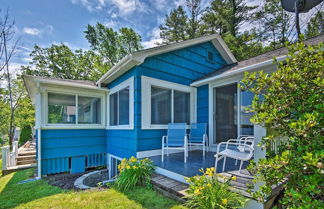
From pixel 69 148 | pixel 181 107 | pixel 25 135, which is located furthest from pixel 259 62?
pixel 25 135

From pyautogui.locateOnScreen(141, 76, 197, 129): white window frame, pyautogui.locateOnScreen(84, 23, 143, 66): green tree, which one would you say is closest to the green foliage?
pyautogui.locateOnScreen(141, 76, 197, 129): white window frame

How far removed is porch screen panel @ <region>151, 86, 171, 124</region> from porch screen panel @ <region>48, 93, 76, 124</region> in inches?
113

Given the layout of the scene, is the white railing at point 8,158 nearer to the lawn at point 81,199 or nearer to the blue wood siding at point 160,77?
the lawn at point 81,199

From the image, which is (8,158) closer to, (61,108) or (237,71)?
(61,108)

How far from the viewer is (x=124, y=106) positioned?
4871 millimetres

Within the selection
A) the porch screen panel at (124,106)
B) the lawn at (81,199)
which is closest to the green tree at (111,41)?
the porch screen panel at (124,106)

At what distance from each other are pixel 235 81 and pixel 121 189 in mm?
3847

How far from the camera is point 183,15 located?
45.3ft

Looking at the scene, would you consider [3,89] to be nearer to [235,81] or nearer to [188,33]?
[188,33]

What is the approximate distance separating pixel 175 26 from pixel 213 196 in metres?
14.4

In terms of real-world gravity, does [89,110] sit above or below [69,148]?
above

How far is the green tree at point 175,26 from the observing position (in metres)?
13.8

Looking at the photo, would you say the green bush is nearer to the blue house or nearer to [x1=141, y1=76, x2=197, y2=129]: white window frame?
the blue house

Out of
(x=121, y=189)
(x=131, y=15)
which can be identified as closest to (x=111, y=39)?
(x=131, y=15)
